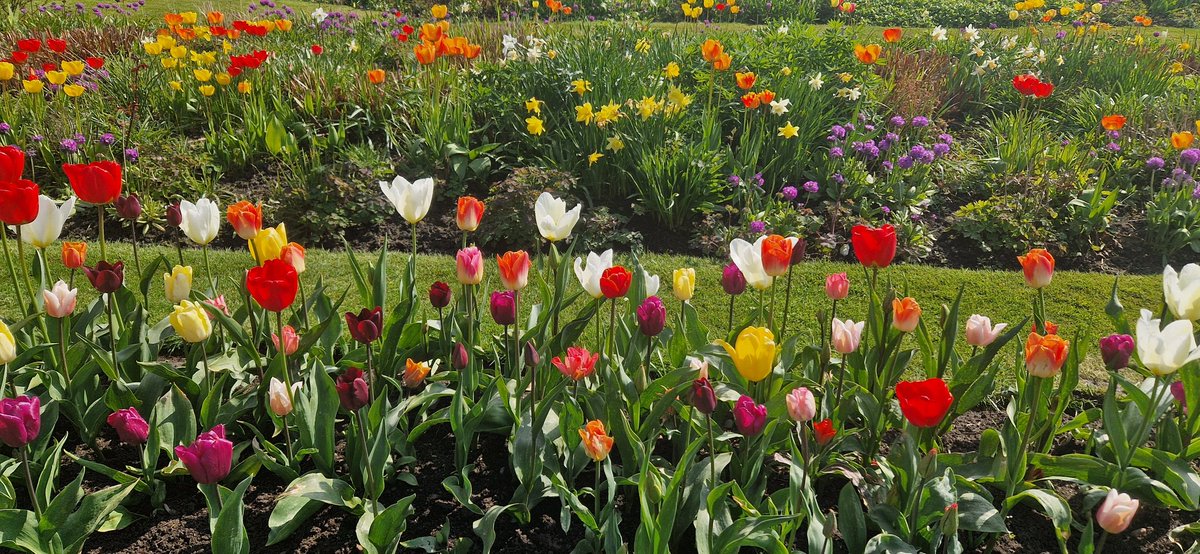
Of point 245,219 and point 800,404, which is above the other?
point 245,219

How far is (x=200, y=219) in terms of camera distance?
2.43 metres

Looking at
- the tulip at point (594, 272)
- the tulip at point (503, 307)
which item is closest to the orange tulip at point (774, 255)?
the tulip at point (594, 272)

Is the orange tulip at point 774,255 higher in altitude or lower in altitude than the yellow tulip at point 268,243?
higher

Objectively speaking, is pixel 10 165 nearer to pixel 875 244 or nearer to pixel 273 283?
pixel 273 283

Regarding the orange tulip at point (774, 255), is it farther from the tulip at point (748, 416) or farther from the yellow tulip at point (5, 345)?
the yellow tulip at point (5, 345)

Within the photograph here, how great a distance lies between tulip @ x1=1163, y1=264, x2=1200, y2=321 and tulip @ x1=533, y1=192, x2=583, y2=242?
1.52 metres

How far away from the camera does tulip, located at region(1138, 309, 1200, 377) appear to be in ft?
6.24

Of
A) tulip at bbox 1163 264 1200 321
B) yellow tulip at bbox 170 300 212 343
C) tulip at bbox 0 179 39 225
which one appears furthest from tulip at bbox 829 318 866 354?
tulip at bbox 0 179 39 225

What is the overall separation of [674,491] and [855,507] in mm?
510

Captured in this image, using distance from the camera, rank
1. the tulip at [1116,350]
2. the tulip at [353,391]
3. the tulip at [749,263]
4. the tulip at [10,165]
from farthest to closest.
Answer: the tulip at [749,263], the tulip at [10,165], the tulip at [1116,350], the tulip at [353,391]

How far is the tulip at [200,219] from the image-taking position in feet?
7.96

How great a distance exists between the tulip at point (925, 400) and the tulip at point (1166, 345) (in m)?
0.56

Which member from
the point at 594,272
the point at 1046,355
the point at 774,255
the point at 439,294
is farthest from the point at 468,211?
the point at 1046,355

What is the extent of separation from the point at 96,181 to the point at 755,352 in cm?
172
